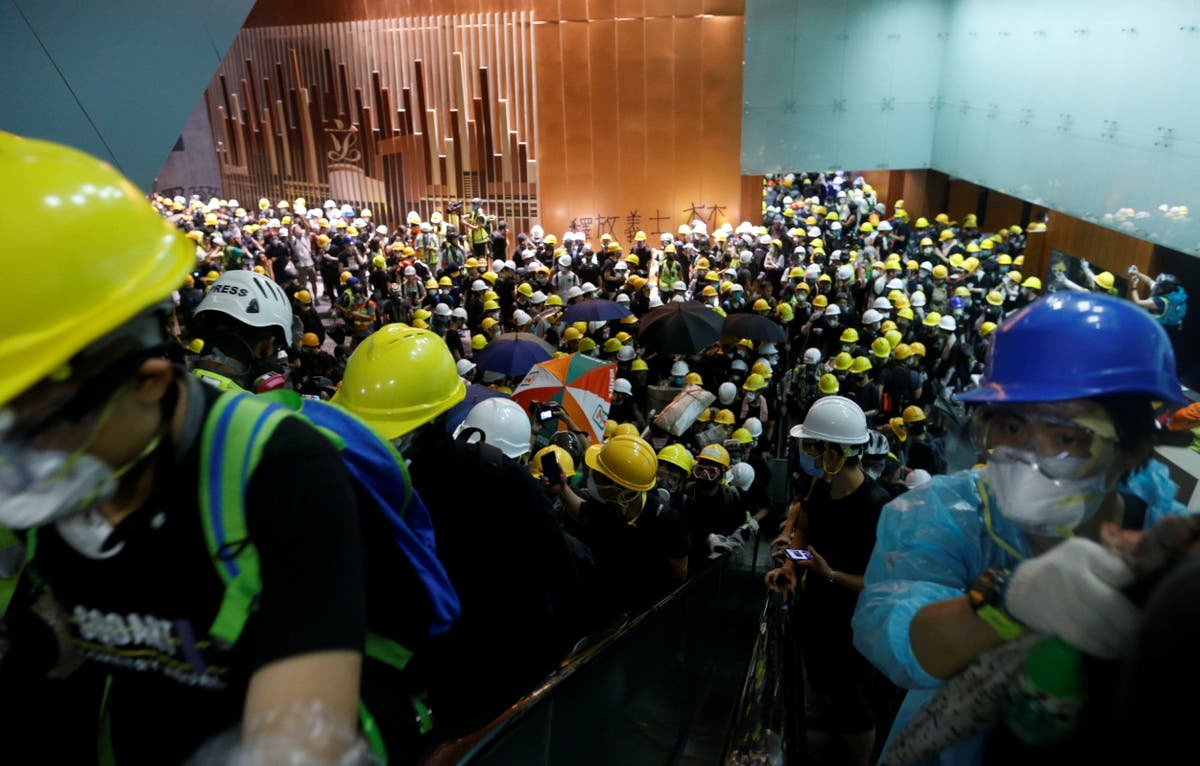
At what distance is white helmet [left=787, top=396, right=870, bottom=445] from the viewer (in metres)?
4.61

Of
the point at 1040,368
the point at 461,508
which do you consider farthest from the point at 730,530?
the point at 1040,368

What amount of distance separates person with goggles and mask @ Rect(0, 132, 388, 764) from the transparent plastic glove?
924mm

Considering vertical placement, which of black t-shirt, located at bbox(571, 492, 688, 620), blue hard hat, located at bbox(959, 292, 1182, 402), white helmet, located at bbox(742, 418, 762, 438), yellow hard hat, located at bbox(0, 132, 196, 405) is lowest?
white helmet, located at bbox(742, 418, 762, 438)

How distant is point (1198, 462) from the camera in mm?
6492

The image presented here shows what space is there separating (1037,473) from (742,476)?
18.0 ft

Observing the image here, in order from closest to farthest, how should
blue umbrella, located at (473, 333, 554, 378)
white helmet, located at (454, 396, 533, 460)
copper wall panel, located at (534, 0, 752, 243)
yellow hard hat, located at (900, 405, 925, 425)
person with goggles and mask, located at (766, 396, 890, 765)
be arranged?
1. person with goggles and mask, located at (766, 396, 890, 765)
2. white helmet, located at (454, 396, 533, 460)
3. yellow hard hat, located at (900, 405, 925, 425)
4. blue umbrella, located at (473, 333, 554, 378)
5. copper wall panel, located at (534, 0, 752, 243)

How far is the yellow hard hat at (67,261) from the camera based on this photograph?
3.07ft

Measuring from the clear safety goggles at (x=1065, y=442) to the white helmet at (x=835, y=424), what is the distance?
2.96 m

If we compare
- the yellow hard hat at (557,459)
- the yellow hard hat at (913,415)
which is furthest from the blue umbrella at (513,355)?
the yellow hard hat at (913,415)

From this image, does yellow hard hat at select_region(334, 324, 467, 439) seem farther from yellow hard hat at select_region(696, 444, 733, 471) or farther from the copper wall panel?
the copper wall panel

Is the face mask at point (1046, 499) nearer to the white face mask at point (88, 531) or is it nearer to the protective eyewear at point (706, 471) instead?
the white face mask at point (88, 531)

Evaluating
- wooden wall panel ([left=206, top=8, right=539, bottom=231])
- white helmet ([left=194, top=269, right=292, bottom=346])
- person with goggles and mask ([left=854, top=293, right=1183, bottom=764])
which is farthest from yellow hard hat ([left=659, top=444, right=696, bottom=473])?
wooden wall panel ([left=206, top=8, right=539, bottom=231])

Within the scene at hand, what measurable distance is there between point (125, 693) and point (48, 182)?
0.88m

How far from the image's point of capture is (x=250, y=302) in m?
4.20
